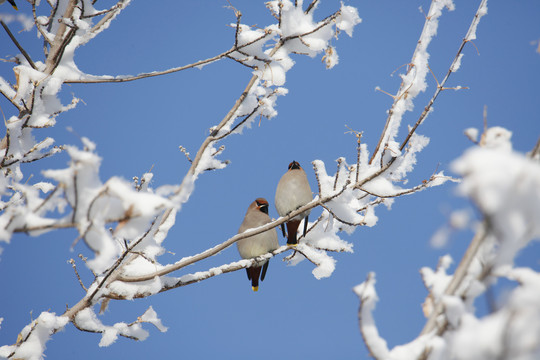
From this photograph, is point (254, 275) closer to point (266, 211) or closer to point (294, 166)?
point (266, 211)

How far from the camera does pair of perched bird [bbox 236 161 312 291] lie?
15.3 ft

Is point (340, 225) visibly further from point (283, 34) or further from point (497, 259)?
point (497, 259)

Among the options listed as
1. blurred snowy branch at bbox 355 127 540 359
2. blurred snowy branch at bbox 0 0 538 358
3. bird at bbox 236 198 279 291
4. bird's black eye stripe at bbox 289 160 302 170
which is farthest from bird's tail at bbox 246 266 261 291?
blurred snowy branch at bbox 355 127 540 359

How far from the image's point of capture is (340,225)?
3.61 meters

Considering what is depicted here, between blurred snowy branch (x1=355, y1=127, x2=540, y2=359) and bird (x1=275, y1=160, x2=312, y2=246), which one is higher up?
bird (x1=275, y1=160, x2=312, y2=246)

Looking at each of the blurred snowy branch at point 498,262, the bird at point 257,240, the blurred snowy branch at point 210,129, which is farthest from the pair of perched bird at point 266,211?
Answer: the blurred snowy branch at point 498,262

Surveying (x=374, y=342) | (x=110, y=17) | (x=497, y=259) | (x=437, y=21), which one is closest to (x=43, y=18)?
(x=110, y=17)

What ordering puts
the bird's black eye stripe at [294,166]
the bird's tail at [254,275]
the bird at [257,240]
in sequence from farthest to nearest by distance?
the bird's black eye stripe at [294,166] → the bird's tail at [254,275] → the bird at [257,240]

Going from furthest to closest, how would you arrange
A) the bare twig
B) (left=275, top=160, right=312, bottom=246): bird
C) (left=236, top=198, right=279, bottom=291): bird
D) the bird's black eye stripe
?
1. the bird's black eye stripe
2. (left=236, top=198, right=279, bottom=291): bird
3. (left=275, top=160, right=312, bottom=246): bird
4. the bare twig

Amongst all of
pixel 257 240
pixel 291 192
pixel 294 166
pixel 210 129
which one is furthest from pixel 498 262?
pixel 294 166

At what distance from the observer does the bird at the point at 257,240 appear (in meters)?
4.92

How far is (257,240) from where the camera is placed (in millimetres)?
4922

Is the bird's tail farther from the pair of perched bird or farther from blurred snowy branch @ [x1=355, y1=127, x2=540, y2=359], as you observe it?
blurred snowy branch @ [x1=355, y1=127, x2=540, y2=359]

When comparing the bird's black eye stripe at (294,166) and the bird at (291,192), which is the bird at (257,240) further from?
the bird's black eye stripe at (294,166)
